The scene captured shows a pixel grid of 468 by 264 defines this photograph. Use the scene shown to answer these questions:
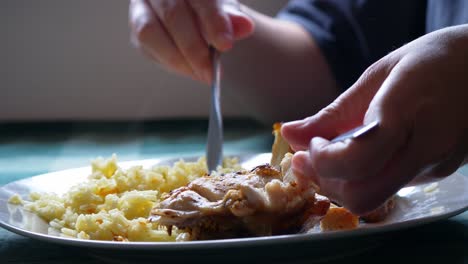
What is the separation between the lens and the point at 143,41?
1.03 metres

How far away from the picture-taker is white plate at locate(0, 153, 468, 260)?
423 millimetres

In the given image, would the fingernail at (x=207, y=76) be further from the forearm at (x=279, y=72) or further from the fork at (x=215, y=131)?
the forearm at (x=279, y=72)

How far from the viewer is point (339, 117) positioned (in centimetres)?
53

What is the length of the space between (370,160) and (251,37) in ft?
2.96

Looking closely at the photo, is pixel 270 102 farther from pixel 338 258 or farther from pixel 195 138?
pixel 338 258

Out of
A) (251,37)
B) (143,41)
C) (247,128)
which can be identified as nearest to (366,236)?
(143,41)

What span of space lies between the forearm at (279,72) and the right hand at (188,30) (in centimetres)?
31

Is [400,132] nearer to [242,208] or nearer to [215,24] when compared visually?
[242,208]

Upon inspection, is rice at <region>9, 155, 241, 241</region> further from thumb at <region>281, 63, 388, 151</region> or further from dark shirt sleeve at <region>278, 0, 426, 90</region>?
dark shirt sleeve at <region>278, 0, 426, 90</region>

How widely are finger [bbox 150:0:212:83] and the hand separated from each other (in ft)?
1.46

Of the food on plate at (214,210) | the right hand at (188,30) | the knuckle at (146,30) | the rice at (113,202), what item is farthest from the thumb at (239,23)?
the food on plate at (214,210)

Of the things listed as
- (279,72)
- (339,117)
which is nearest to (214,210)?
(339,117)

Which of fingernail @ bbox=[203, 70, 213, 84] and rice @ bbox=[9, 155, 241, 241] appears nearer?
rice @ bbox=[9, 155, 241, 241]

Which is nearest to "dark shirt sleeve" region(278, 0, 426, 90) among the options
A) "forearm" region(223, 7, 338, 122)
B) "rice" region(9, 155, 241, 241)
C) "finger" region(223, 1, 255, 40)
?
"forearm" region(223, 7, 338, 122)
